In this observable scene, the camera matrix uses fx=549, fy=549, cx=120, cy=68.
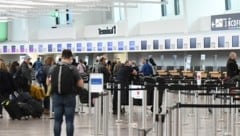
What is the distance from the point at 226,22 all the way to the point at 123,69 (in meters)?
13.0

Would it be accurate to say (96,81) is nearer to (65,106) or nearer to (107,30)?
(65,106)

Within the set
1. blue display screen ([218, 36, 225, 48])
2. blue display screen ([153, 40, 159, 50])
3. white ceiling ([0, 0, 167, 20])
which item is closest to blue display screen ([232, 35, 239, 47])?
blue display screen ([218, 36, 225, 48])

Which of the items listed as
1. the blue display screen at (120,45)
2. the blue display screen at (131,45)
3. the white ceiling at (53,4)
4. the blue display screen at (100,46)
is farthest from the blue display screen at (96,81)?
the blue display screen at (100,46)

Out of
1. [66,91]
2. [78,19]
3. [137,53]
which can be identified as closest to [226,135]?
[66,91]

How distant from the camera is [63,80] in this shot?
8.98m

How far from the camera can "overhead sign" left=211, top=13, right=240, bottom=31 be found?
26.8 metres

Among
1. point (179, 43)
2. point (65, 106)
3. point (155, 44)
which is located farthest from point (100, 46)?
point (65, 106)

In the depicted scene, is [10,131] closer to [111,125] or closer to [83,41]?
[111,125]

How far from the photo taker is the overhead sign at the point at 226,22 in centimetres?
2681

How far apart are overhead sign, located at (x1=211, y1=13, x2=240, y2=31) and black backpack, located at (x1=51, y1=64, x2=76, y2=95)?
18.8 metres

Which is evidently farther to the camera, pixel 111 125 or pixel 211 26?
pixel 211 26

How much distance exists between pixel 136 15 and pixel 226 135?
81.2 ft

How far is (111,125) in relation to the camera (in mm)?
12898

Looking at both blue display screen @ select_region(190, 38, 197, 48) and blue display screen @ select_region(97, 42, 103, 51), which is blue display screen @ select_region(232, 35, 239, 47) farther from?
blue display screen @ select_region(97, 42, 103, 51)
